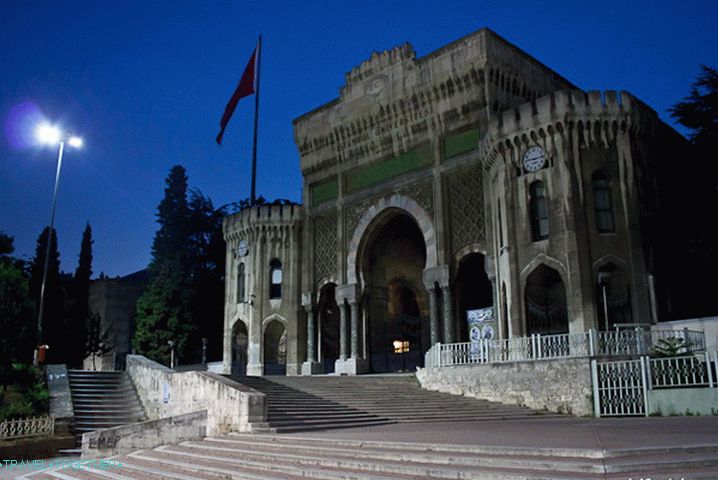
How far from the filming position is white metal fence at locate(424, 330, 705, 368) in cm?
1581

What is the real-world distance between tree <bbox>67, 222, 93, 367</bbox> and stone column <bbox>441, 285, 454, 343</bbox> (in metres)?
19.4

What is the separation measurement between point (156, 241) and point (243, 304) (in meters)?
Result: 11.6

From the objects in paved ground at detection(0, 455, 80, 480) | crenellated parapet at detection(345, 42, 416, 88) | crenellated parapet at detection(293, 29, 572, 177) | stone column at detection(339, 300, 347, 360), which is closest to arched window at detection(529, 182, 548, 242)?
crenellated parapet at detection(293, 29, 572, 177)

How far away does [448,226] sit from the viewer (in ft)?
77.0

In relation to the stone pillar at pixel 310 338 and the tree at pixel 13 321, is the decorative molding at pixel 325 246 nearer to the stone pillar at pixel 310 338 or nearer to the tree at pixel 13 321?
the stone pillar at pixel 310 338

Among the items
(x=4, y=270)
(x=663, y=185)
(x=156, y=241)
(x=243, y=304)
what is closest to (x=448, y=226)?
(x=663, y=185)

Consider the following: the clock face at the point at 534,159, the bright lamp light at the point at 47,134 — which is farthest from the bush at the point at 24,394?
the clock face at the point at 534,159

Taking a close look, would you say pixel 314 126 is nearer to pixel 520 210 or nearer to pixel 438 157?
pixel 438 157

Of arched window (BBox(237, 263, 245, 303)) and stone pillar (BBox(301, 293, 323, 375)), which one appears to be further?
arched window (BBox(237, 263, 245, 303))

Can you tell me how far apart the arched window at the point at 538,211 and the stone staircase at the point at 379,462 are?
11311 millimetres

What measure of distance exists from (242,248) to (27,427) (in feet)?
50.6

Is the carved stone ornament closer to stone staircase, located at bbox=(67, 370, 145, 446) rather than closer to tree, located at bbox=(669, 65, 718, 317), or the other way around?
tree, located at bbox=(669, 65, 718, 317)

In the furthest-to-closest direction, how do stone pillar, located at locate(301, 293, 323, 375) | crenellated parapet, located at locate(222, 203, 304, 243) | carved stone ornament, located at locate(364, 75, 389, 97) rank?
crenellated parapet, located at locate(222, 203, 304, 243), stone pillar, located at locate(301, 293, 323, 375), carved stone ornament, located at locate(364, 75, 389, 97)

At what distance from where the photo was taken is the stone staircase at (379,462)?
20.6 feet
